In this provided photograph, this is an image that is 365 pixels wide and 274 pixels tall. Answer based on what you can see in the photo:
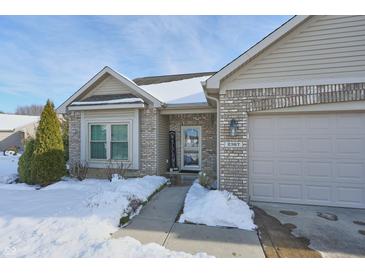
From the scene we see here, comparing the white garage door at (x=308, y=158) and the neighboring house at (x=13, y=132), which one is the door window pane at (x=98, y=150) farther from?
the neighboring house at (x=13, y=132)

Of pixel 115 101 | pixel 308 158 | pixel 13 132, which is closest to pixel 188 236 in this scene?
pixel 308 158

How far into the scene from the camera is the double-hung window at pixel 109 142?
9.30m

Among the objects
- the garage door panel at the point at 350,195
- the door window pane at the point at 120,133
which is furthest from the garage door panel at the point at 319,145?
the door window pane at the point at 120,133

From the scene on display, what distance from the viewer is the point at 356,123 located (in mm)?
5789

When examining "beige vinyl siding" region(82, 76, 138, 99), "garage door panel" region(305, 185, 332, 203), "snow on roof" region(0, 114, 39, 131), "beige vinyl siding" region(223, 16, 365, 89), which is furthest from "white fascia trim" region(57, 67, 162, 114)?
"snow on roof" region(0, 114, 39, 131)

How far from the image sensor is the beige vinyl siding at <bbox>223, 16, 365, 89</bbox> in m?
5.48

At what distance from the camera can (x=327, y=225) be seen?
4.79m

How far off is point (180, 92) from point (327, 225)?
7.86m

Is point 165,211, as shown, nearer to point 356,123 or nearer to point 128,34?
point 356,123

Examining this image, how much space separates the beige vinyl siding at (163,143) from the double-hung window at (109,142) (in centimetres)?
130

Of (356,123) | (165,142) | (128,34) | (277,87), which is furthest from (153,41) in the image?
(356,123)

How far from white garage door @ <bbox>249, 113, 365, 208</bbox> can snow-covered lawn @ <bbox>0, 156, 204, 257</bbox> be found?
3.47m
